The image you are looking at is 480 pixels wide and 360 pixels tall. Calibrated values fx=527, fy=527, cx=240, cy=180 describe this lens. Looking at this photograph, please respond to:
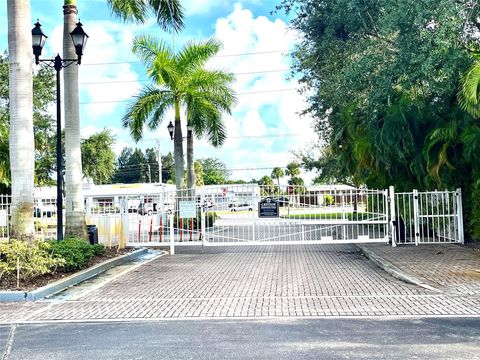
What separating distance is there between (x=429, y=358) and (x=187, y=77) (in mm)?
19973

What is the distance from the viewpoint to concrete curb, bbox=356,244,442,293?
400 inches

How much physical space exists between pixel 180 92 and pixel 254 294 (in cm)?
1613

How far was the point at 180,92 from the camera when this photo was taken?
24.2 metres

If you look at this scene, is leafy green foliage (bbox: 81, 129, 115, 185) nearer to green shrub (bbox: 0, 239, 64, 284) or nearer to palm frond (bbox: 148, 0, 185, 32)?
palm frond (bbox: 148, 0, 185, 32)

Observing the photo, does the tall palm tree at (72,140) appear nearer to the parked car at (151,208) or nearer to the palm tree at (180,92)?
the parked car at (151,208)

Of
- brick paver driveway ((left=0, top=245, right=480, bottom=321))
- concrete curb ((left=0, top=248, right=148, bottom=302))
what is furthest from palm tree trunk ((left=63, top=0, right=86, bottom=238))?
brick paver driveway ((left=0, top=245, right=480, bottom=321))

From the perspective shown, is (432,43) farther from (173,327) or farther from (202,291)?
(173,327)

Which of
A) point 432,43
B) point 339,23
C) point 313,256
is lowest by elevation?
point 313,256

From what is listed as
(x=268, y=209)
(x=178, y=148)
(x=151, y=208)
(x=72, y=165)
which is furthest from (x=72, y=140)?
(x=178, y=148)

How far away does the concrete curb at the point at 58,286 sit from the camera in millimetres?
9539

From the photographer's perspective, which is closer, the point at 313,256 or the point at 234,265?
the point at 234,265

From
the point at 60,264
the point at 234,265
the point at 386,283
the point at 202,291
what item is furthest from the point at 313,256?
the point at 60,264

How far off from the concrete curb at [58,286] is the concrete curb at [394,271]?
6.87 m

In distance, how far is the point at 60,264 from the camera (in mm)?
11281
